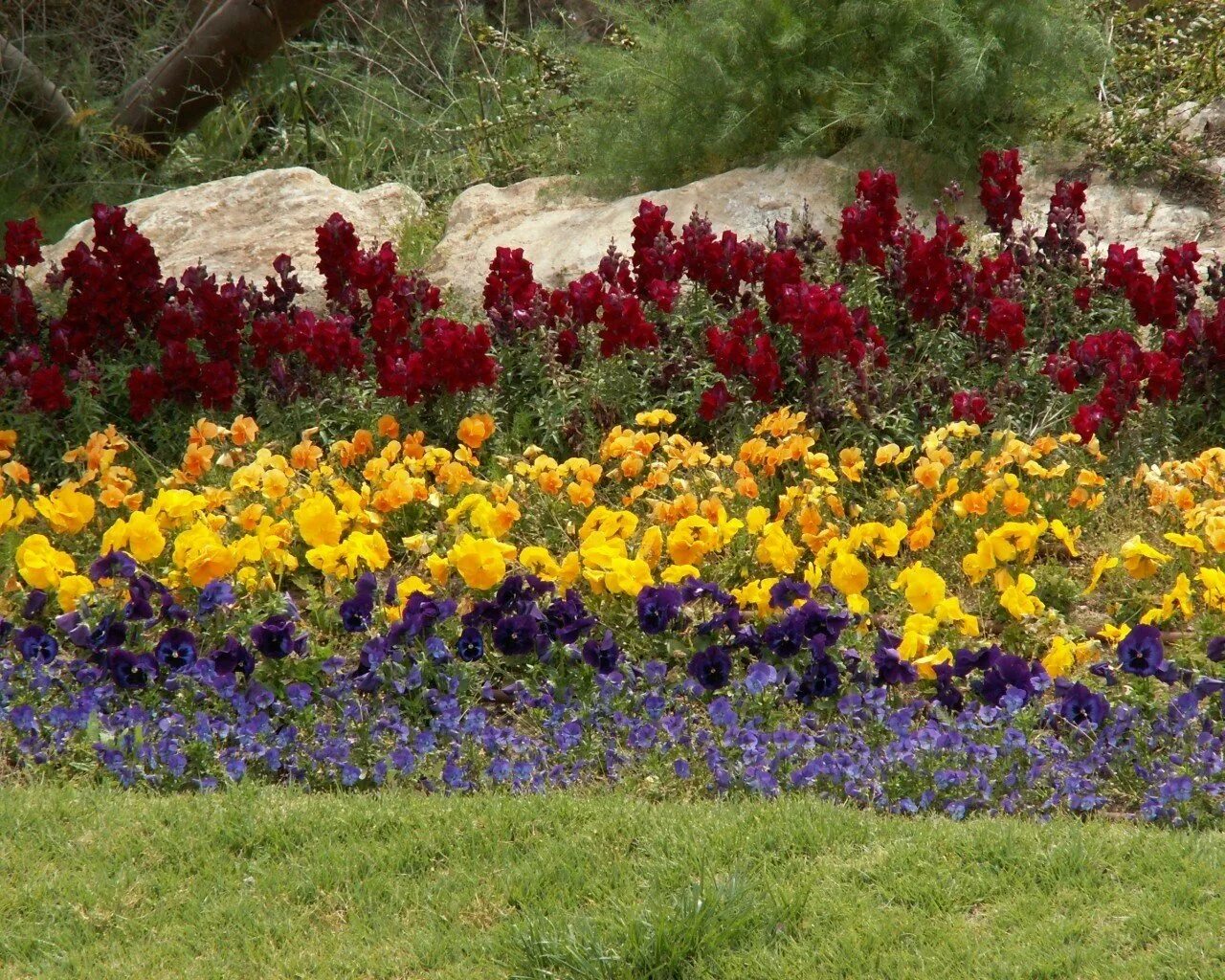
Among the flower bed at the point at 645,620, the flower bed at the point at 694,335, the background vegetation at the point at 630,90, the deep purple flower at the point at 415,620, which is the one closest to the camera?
the flower bed at the point at 645,620

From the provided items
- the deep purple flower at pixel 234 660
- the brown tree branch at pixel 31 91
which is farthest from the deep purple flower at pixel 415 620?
the brown tree branch at pixel 31 91

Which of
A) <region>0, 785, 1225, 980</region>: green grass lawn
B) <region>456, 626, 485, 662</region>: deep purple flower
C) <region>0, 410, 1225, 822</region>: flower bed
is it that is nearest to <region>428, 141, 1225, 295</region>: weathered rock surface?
<region>0, 410, 1225, 822</region>: flower bed

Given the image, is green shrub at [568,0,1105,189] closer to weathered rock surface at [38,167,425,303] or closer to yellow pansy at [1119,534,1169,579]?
weathered rock surface at [38,167,425,303]

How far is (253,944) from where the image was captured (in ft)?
9.66

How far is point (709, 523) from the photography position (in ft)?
14.9

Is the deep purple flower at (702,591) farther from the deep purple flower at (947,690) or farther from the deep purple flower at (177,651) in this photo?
the deep purple flower at (177,651)

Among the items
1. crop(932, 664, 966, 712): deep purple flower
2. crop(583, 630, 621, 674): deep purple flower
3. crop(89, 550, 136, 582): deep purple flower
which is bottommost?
crop(932, 664, 966, 712): deep purple flower

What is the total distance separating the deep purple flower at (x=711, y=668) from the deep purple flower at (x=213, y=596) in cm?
137

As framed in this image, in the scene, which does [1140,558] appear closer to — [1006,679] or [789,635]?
[1006,679]

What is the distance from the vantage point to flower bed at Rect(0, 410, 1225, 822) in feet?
12.0

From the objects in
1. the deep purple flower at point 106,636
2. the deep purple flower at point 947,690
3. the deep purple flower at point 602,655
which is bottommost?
the deep purple flower at point 947,690

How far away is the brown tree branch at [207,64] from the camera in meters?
9.15

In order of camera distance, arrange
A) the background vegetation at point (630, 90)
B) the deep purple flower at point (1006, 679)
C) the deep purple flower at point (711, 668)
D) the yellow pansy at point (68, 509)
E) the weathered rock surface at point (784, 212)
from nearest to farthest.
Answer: the deep purple flower at point (1006, 679) < the deep purple flower at point (711, 668) < the yellow pansy at point (68, 509) < the weathered rock surface at point (784, 212) < the background vegetation at point (630, 90)

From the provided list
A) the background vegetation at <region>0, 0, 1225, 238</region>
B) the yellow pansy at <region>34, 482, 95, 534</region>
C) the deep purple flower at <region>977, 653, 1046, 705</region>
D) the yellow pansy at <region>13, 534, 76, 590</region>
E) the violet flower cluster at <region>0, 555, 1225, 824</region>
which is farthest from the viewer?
the background vegetation at <region>0, 0, 1225, 238</region>
